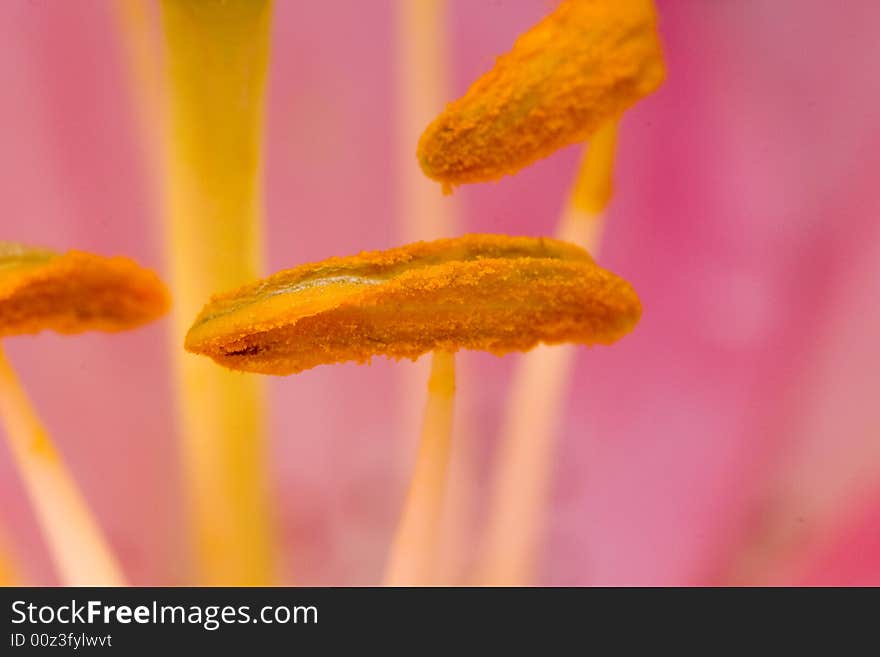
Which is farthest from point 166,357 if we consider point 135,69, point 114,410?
point 135,69

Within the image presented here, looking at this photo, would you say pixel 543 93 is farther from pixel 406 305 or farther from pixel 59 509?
pixel 59 509

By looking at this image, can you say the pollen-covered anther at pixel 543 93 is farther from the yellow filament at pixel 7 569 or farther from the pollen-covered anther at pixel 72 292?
the yellow filament at pixel 7 569

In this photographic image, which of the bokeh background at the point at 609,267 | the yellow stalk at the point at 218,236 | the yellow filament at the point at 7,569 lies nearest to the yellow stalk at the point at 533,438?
the bokeh background at the point at 609,267

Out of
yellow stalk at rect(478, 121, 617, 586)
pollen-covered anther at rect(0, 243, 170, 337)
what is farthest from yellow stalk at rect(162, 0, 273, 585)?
yellow stalk at rect(478, 121, 617, 586)

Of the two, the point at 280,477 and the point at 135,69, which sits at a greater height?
the point at 135,69

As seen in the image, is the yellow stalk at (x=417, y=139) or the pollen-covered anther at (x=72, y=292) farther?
the yellow stalk at (x=417, y=139)
